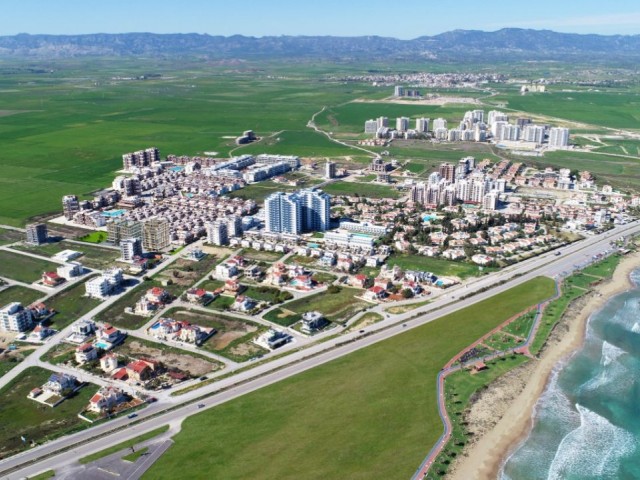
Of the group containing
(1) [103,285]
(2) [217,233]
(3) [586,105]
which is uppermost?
(3) [586,105]

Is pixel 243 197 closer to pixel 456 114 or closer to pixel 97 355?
pixel 97 355

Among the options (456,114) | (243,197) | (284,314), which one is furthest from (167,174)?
(456,114)

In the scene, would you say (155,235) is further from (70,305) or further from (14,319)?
(14,319)

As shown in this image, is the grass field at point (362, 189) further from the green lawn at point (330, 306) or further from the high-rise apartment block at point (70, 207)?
the high-rise apartment block at point (70, 207)

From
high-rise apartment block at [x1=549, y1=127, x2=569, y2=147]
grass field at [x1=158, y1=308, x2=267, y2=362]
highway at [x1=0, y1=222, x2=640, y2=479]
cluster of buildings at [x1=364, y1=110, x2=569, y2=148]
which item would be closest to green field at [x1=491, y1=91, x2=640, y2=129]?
cluster of buildings at [x1=364, y1=110, x2=569, y2=148]

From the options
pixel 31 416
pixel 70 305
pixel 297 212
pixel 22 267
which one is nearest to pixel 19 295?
pixel 70 305

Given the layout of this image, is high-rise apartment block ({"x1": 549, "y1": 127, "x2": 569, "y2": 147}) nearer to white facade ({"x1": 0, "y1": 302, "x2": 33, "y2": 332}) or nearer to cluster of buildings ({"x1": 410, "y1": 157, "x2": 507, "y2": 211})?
cluster of buildings ({"x1": 410, "y1": 157, "x2": 507, "y2": 211})
